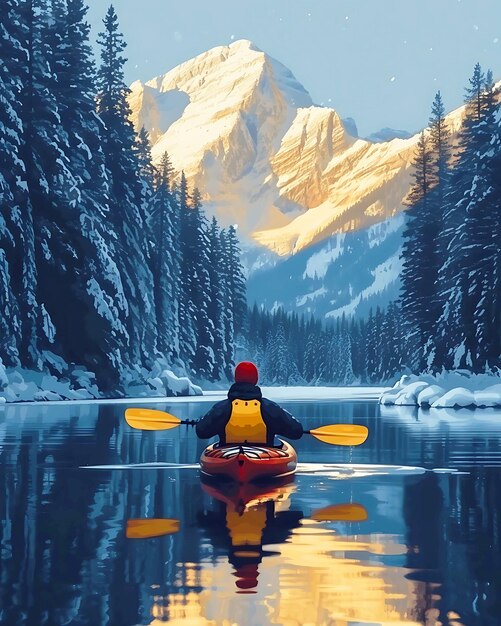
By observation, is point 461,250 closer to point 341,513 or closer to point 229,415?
point 229,415

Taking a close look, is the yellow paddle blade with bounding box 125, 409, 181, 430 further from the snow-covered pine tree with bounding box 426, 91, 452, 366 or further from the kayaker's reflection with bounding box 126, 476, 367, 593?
the snow-covered pine tree with bounding box 426, 91, 452, 366

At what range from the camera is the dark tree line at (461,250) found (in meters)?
52.5

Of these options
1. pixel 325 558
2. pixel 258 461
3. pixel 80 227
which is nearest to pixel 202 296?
pixel 80 227

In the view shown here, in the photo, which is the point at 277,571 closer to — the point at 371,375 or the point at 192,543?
the point at 192,543

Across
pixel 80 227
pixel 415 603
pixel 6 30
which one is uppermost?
pixel 6 30

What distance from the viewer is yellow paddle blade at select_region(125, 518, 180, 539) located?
430 inches

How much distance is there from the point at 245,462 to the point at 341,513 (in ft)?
9.27

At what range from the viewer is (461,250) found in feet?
184

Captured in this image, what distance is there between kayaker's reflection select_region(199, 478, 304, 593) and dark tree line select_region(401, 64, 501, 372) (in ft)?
121

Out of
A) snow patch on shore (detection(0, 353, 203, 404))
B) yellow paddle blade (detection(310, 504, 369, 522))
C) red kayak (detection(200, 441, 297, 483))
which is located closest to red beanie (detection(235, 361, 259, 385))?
red kayak (detection(200, 441, 297, 483))

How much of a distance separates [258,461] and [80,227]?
36.9 metres

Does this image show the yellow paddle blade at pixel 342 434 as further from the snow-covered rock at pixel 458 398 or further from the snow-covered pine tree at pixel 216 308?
the snow-covered pine tree at pixel 216 308

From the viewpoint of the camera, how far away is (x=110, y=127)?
67.7 m

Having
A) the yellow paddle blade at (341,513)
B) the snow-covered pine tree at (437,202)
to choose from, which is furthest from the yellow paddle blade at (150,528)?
the snow-covered pine tree at (437,202)
